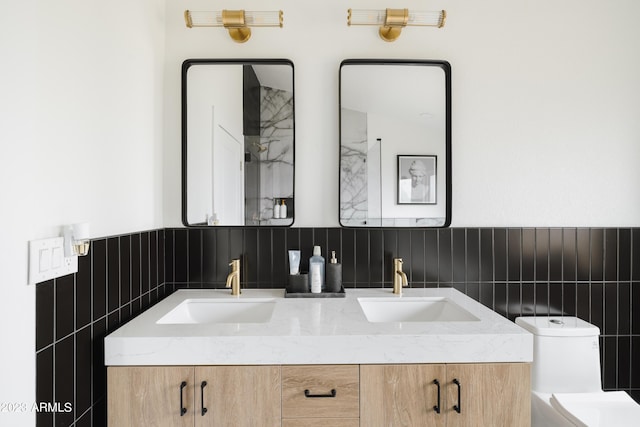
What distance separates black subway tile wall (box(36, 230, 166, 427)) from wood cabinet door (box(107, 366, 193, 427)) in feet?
0.30

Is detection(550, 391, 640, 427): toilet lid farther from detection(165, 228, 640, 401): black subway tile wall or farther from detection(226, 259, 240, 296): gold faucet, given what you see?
detection(226, 259, 240, 296): gold faucet

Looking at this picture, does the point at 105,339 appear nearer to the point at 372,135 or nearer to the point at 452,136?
the point at 372,135

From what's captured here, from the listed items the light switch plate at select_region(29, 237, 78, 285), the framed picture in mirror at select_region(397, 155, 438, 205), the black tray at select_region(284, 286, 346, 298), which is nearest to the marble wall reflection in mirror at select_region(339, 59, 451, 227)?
the framed picture in mirror at select_region(397, 155, 438, 205)

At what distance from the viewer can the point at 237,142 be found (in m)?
1.89

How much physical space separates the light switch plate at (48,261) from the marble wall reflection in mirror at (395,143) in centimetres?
114

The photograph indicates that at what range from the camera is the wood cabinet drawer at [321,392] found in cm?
125

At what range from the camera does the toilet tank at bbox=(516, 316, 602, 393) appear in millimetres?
1746

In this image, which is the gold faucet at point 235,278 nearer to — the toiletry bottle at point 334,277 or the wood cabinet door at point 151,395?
the toiletry bottle at point 334,277

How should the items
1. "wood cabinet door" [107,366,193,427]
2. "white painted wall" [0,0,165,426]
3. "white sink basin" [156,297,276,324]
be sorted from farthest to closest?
"white sink basin" [156,297,276,324] → "wood cabinet door" [107,366,193,427] → "white painted wall" [0,0,165,426]

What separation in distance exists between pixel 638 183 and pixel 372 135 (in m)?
1.33

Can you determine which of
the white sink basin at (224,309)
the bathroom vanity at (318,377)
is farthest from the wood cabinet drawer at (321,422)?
the white sink basin at (224,309)

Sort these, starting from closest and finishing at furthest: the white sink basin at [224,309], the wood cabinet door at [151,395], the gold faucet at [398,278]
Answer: the wood cabinet door at [151,395]
the white sink basin at [224,309]
the gold faucet at [398,278]

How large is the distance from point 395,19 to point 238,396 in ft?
5.37

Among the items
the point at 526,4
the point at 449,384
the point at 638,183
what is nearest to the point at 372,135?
the point at 526,4
